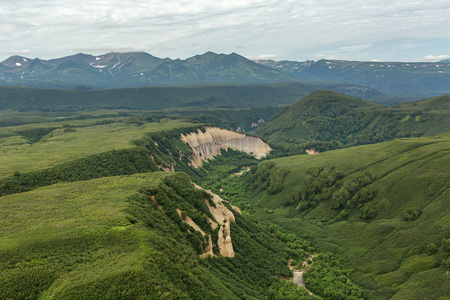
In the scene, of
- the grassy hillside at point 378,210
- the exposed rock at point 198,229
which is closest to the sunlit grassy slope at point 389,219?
the grassy hillside at point 378,210

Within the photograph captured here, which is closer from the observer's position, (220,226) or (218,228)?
(218,228)

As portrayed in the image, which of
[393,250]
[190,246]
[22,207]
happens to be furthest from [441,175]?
[22,207]

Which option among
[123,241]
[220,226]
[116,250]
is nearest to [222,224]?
[220,226]

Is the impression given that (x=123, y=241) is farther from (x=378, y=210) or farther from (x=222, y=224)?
(x=378, y=210)

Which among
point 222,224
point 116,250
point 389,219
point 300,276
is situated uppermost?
point 116,250

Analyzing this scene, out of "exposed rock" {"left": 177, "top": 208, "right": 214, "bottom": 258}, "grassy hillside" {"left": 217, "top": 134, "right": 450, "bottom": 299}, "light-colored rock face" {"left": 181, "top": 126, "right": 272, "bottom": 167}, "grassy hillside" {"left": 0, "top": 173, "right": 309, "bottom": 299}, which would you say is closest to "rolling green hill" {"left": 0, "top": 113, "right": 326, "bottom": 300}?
"grassy hillside" {"left": 0, "top": 173, "right": 309, "bottom": 299}

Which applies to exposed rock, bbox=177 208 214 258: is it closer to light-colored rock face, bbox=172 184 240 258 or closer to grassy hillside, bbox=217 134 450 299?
light-colored rock face, bbox=172 184 240 258
